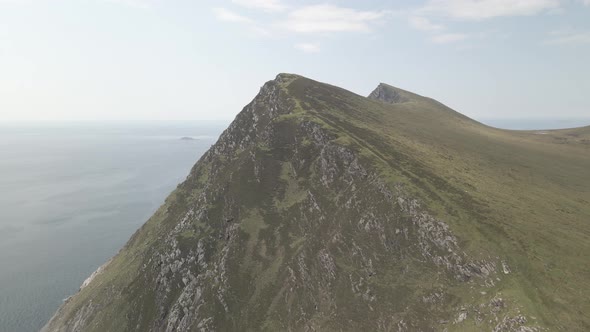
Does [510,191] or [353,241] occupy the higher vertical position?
[510,191]

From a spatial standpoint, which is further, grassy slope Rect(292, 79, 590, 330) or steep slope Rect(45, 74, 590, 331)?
steep slope Rect(45, 74, 590, 331)

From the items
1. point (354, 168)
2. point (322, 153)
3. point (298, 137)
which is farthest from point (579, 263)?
point (298, 137)

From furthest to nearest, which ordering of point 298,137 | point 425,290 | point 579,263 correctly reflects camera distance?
point 298,137 → point 425,290 → point 579,263

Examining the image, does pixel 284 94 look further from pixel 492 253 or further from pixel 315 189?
pixel 492 253

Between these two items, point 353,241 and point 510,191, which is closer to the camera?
point 353,241
